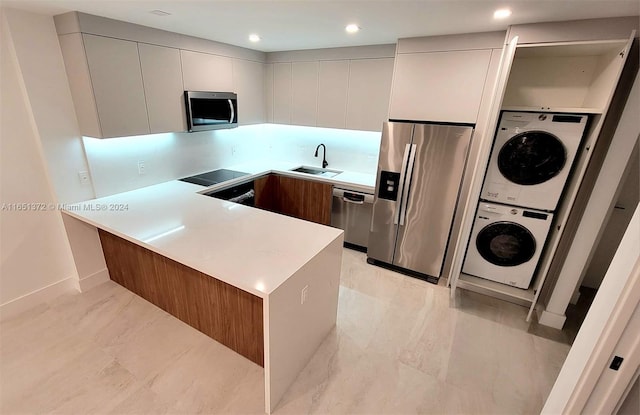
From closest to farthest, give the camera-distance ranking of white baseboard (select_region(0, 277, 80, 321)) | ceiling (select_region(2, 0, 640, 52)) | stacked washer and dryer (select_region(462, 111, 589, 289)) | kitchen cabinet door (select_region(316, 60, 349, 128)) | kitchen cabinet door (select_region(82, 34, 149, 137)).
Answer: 1. ceiling (select_region(2, 0, 640, 52))
2. kitchen cabinet door (select_region(82, 34, 149, 137))
3. stacked washer and dryer (select_region(462, 111, 589, 289))
4. white baseboard (select_region(0, 277, 80, 321))
5. kitchen cabinet door (select_region(316, 60, 349, 128))

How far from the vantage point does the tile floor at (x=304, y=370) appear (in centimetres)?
175

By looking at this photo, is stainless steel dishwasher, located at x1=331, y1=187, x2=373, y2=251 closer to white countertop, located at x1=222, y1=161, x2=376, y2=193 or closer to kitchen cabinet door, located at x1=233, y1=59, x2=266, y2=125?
white countertop, located at x1=222, y1=161, x2=376, y2=193

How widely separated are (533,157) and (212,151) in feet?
11.0

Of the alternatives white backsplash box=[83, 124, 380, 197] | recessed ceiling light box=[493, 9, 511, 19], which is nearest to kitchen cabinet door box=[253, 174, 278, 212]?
white backsplash box=[83, 124, 380, 197]

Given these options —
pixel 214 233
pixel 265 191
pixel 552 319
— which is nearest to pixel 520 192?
pixel 552 319

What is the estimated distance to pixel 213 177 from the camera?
3295 millimetres

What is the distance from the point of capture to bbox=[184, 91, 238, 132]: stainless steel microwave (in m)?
2.81

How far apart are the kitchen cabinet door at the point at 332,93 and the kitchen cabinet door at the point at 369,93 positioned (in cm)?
7

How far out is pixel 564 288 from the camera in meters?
2.37

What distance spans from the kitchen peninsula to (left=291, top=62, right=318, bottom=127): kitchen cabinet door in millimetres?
1710

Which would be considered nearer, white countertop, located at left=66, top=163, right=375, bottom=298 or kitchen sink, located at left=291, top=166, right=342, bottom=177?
white countertop, located at left=66, top=163, right=375, bottom=298

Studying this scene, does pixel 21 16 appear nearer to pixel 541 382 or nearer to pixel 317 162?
pixel 317 162

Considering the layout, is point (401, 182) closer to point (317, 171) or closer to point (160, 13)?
point (317, 171)

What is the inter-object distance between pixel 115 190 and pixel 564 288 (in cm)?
406
